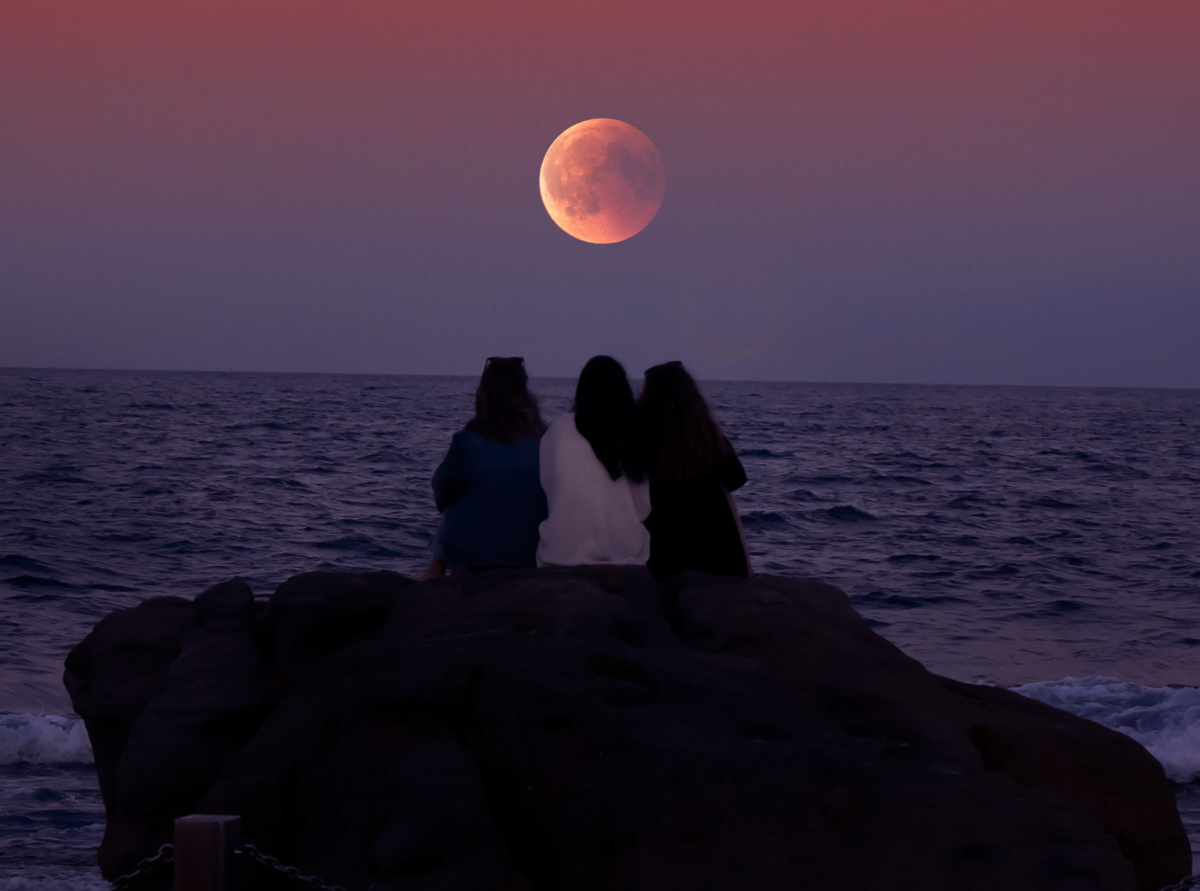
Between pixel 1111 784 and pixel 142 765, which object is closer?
pixel 1111 784

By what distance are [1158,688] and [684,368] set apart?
9.26 m

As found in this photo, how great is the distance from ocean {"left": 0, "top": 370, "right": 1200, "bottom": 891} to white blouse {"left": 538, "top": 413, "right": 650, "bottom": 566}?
0.66 m

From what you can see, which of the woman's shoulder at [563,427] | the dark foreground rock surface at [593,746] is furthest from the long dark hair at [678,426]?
the dark foreground rock surface at [593,746]

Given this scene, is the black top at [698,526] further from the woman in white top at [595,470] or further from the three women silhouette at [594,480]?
the woman in white top at [595,470]

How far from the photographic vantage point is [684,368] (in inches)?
205

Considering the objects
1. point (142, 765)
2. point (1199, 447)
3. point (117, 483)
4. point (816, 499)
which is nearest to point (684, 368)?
point (142, 765)

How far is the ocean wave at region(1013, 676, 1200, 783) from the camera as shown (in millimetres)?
9773

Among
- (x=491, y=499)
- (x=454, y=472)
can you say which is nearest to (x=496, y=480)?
(x=491, y=499)

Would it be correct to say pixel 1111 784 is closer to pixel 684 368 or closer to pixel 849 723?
pixel 849 723

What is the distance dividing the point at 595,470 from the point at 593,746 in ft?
5.58

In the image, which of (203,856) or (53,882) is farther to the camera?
(53,882)

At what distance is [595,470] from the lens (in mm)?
5039

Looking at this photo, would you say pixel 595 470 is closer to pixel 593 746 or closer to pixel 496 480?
pixel 496 480

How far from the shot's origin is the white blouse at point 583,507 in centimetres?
505
